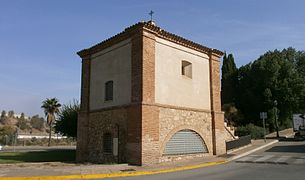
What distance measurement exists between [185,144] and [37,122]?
510 feet

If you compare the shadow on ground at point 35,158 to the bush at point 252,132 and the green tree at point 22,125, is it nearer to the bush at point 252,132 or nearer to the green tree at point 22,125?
the bush at point 252,132

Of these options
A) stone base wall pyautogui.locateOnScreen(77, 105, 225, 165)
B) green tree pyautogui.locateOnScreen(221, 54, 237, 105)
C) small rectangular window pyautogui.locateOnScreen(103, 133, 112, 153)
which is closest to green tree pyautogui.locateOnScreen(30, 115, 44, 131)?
green tree pyautogui.locateOnScreen(221, 54, 237, 105)

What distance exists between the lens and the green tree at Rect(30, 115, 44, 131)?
15875 cm

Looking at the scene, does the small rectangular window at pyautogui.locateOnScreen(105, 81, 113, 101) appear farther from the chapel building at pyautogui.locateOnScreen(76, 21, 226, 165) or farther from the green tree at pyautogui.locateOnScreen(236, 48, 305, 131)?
the green tree at pyautogui.locateOnScreen(236, 48, 305, 131)

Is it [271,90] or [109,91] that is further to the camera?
[271,90]

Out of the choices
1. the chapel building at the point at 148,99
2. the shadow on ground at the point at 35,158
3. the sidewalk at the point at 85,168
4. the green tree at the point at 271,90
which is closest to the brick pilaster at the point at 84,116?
the chapel building at the point at 148,99

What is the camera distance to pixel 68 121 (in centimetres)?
3109

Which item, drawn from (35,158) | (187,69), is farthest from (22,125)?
(187,69)

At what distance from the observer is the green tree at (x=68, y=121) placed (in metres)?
30.8

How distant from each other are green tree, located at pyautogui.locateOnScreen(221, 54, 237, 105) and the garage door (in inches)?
1250

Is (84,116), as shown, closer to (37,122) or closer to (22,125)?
(22,125)

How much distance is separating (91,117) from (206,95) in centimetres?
754

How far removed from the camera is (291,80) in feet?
152

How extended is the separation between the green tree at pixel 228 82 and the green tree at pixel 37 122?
122 metres
